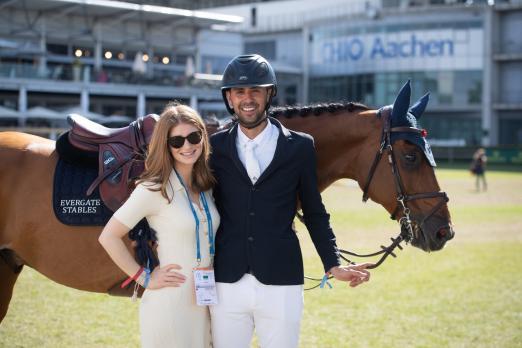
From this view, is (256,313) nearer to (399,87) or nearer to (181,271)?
(181,271)

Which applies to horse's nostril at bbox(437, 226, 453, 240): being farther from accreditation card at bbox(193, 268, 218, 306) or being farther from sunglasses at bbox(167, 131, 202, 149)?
sunglasses at bbox(167, 131, 202, 149)

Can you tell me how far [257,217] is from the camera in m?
3.69

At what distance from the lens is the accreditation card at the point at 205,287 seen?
11.8 ft

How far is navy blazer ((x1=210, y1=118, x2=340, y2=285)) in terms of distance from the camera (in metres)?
3.68

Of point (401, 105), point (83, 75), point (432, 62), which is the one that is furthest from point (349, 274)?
point (432, 62)

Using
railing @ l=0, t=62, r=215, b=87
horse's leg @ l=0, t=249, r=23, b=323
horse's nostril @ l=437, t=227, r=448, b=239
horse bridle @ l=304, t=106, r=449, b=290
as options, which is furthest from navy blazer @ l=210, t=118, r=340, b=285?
railing @ l=0, t=62, r=215, b=87

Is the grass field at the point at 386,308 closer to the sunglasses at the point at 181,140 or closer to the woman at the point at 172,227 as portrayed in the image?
the woman at the point at 172,227

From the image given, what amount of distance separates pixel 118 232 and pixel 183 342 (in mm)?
741

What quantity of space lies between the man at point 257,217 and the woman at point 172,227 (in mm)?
116

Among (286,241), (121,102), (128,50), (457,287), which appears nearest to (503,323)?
(457,287)

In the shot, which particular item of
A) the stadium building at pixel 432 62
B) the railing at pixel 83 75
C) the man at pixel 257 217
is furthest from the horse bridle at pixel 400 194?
the stadium building at pixel 432 62

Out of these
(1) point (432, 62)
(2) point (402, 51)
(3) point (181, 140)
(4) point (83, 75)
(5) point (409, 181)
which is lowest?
(5) point (409, 181)

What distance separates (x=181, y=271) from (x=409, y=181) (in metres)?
1.66

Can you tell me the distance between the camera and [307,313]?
841 cm
